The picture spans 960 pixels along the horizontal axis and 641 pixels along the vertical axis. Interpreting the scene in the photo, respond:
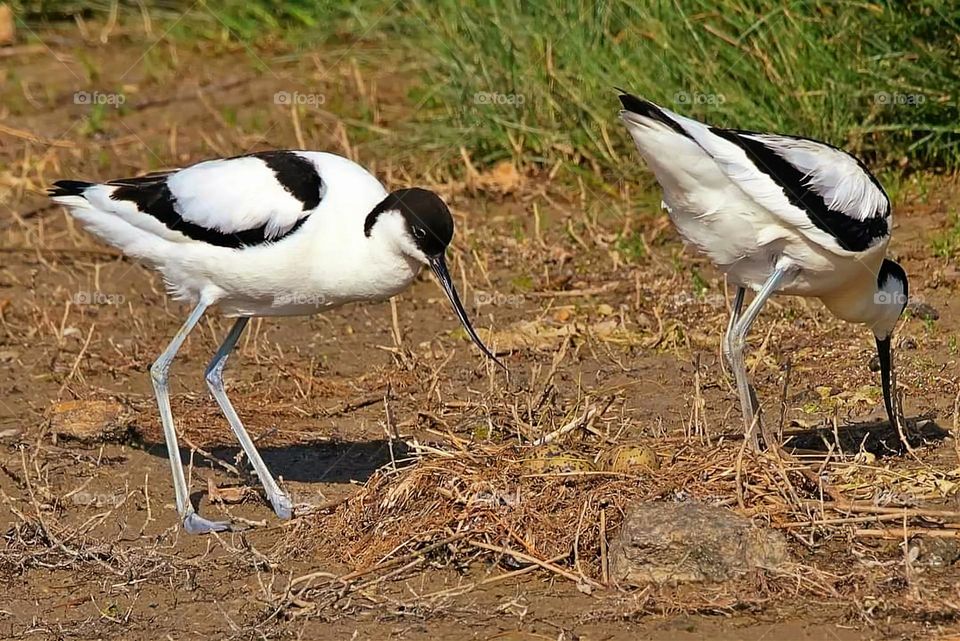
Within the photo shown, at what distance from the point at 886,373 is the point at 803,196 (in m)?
0.71

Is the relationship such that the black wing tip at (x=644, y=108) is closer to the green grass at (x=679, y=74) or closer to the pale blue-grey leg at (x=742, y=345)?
the pale blue-grey leg at (x=742, y=345)

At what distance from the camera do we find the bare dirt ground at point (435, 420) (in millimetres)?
3834

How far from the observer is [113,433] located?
5.11 meters

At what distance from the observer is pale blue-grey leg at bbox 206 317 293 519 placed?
4.64 metres

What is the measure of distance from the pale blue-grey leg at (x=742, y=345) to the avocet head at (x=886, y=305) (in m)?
0.41

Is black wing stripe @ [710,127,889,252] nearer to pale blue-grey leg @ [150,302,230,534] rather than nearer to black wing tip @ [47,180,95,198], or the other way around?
pale blue-grey leg @ [150,302,230,534]

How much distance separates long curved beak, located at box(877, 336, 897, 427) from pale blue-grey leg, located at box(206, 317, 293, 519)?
1818 millimetres

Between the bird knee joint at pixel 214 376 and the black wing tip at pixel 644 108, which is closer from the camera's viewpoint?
the black wing tip at pixel 644 108

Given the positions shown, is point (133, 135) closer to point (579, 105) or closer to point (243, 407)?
point (579, 105)

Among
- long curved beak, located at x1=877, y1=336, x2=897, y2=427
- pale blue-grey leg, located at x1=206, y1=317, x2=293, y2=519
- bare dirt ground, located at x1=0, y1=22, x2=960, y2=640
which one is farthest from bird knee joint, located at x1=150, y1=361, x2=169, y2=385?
long curved beak, located at x1=877, y1=336, x2=897, y2=427

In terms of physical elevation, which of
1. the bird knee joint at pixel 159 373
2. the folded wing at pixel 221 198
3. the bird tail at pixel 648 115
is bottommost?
the bird knee joint at pixel 159 373

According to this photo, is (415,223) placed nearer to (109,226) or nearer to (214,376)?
(214,376)

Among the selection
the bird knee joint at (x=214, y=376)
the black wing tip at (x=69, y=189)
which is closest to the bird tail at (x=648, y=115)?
the bird knee joint at (x=214, y=376)

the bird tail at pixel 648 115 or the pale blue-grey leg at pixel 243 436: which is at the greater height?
the bird tail at pixel 648 115
